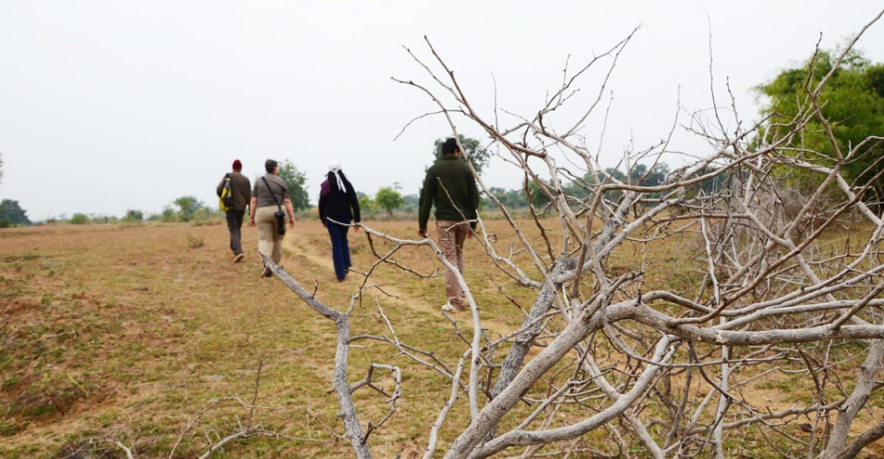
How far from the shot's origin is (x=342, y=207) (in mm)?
7426

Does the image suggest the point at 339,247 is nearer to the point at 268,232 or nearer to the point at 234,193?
the point at 268,232

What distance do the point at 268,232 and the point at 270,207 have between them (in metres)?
0.46

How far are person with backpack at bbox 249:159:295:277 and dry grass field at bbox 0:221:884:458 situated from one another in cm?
88

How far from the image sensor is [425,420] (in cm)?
350

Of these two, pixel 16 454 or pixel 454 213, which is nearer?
pixel 16 454

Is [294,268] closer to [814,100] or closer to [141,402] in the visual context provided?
[141,402]

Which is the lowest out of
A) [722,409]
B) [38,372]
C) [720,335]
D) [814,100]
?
[38,372]

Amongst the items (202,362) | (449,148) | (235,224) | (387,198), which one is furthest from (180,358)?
(387,198)

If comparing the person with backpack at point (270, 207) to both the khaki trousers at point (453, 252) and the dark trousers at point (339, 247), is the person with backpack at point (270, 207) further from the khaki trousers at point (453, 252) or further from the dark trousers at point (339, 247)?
the khaki trousers at point (453, 252)

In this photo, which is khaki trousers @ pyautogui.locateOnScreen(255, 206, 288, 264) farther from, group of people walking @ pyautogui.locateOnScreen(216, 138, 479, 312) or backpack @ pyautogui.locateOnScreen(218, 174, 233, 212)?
backpack @ pyautogui.locateOnScreen(218, 174, 233, 212)

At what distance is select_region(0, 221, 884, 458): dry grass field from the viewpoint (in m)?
3.21

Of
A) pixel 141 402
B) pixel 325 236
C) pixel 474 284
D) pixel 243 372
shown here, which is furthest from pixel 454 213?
pixel 325 236

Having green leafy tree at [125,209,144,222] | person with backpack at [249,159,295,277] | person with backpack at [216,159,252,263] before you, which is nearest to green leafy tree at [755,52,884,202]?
person with backpack at [249,159,295,277]

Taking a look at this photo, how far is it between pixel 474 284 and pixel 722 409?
20.5 ft
